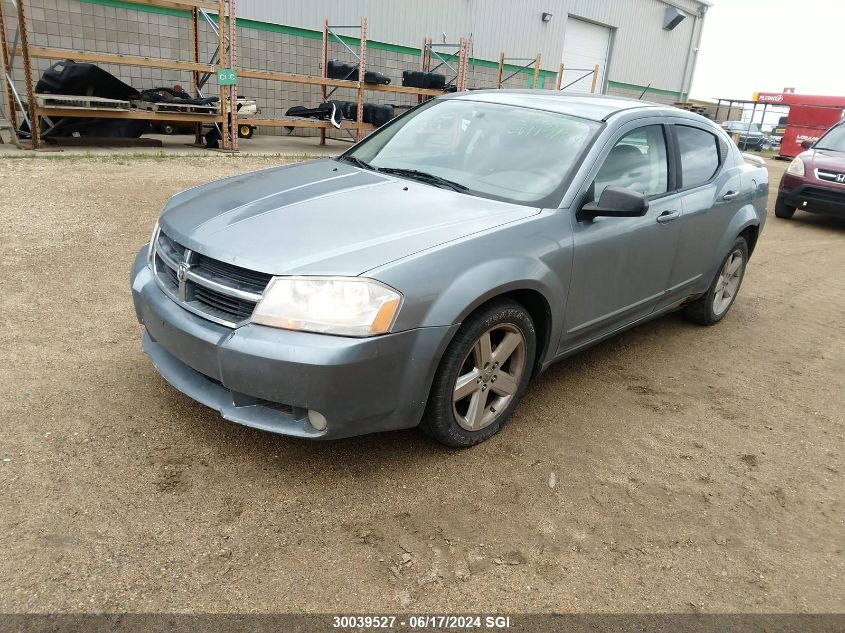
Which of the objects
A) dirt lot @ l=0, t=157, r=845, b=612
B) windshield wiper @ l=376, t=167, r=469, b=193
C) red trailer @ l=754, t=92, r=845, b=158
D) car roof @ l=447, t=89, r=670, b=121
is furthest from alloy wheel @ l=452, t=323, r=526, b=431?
red trailer @ l=754, t=92, r=845, b=158

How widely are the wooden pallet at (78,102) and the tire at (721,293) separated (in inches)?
350

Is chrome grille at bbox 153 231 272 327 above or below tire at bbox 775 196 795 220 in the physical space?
above

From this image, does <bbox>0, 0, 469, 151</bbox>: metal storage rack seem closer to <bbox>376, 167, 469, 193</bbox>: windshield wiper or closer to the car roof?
the car roof

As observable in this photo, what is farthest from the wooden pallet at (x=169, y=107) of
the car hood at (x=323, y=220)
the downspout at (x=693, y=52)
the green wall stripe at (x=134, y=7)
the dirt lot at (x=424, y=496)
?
the downspout at (x=693, y=52)

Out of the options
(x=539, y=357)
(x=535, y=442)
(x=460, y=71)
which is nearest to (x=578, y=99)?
(x=539, y=357)

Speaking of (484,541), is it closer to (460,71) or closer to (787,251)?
(787,251)

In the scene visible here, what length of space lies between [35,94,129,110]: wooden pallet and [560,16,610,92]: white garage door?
1617 centimetres

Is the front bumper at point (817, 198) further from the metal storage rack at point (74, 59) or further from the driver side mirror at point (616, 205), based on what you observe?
the metal storage rack at point (74, 59)

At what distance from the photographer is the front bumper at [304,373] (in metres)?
2.48

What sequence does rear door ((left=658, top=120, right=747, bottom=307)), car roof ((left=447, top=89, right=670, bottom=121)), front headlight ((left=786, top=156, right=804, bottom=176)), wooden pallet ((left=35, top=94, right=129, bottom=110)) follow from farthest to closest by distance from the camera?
front headlight ((left=786, top=156, right=804, bottom=176)) < wooden pallet ((left=35, top=94, right=129, bottom=110)) < rear door ((left=658, top=120, right=747, bottom=307)) < car roof ((left=447, top=89, right=670, bottom=121))

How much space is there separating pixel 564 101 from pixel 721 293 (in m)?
2.17

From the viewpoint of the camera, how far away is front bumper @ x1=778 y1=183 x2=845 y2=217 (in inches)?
374

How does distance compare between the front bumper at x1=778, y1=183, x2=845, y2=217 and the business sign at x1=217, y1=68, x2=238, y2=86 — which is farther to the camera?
the business sign at x1=217, y1=68, x2=238, y2=86

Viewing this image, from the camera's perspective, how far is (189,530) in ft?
8.02
